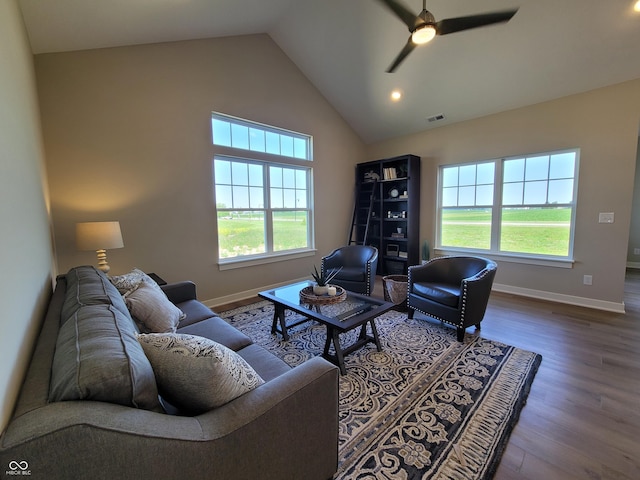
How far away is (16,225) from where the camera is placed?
1.18 meters

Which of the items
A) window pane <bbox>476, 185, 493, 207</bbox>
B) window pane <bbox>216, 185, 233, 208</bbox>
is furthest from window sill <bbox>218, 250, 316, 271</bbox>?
window pane <bbox>476, 185, 493, 207</bbox>

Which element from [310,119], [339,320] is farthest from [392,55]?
[339,320]

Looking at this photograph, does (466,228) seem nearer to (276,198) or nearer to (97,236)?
(276,198)

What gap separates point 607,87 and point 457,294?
3.18m

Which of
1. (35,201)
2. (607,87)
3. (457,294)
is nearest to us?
(35,201)

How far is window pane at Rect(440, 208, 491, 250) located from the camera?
4406mm

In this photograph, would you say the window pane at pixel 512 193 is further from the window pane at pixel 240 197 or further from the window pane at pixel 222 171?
the window pane at pixel 222 171

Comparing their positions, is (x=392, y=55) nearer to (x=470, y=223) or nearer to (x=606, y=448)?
(x=470, y=223)

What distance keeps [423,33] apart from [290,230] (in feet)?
10.4

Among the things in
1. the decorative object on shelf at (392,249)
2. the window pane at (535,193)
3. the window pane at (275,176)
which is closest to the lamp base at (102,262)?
the window pane at (275,176)

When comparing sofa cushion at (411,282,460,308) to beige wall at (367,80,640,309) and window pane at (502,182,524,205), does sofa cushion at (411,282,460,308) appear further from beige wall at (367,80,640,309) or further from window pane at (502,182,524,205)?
window pane at (502,182,524,205)

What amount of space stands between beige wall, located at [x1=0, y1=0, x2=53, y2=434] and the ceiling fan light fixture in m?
2.49

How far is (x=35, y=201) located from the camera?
68.3 inches

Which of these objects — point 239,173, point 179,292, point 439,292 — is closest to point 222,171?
point 239,173
